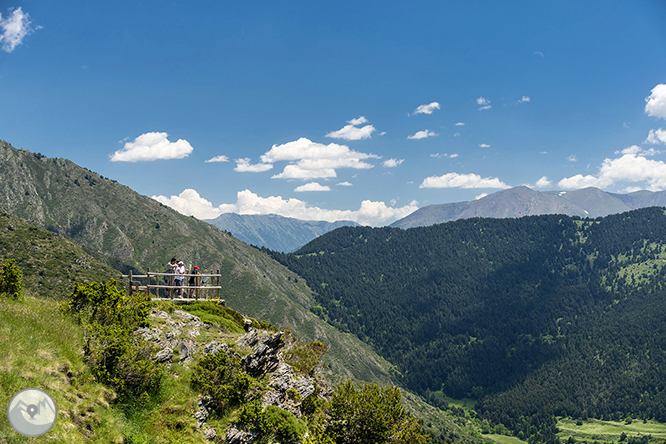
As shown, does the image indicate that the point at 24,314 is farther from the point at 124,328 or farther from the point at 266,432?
the point at 266,432

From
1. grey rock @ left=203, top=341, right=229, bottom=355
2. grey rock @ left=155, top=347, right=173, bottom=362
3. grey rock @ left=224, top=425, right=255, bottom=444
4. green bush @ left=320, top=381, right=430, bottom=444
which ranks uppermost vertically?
grey rock @ left=155, top=347, right=173, bottom=362

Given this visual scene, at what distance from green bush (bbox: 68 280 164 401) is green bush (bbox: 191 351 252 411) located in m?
2.49

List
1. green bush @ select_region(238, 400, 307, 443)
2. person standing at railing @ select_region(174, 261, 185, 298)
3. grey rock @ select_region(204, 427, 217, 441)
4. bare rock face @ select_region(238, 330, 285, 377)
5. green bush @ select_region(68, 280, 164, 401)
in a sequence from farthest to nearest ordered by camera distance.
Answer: person standing at railing @ select_region(174, 261, 185, 298), bare rock face @ select_region(238, 330, 285, 377), green bush @ select_region(238, 400, 307, 443), grey rock @ select_region(204, 427, 217, 441), green bush @ select_region(68, 280, 164, 401)

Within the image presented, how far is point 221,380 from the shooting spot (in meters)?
21.8

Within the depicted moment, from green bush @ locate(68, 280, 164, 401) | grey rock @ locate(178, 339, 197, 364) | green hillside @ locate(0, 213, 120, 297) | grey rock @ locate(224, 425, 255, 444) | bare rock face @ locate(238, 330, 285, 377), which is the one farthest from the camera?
green hillside @ locate(0, 213, 120, 297)

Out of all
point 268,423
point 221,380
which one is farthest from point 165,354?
point 268,423

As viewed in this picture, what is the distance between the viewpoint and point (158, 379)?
773 inches

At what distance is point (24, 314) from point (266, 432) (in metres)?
13.6

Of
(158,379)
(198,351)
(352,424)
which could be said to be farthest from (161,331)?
(352,424)

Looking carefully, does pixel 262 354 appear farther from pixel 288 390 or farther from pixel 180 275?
pixel 180 275

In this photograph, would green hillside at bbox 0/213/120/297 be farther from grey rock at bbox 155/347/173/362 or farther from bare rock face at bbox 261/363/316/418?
bare rock face at bbox 261/363/316/418

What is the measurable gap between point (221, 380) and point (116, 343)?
21.6ft

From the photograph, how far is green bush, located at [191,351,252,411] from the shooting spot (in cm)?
2131

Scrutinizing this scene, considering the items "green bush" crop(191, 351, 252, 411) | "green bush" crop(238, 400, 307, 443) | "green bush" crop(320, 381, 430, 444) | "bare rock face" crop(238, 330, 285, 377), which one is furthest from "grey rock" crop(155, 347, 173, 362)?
"green bush" crop(320, 381, 430, 444)
